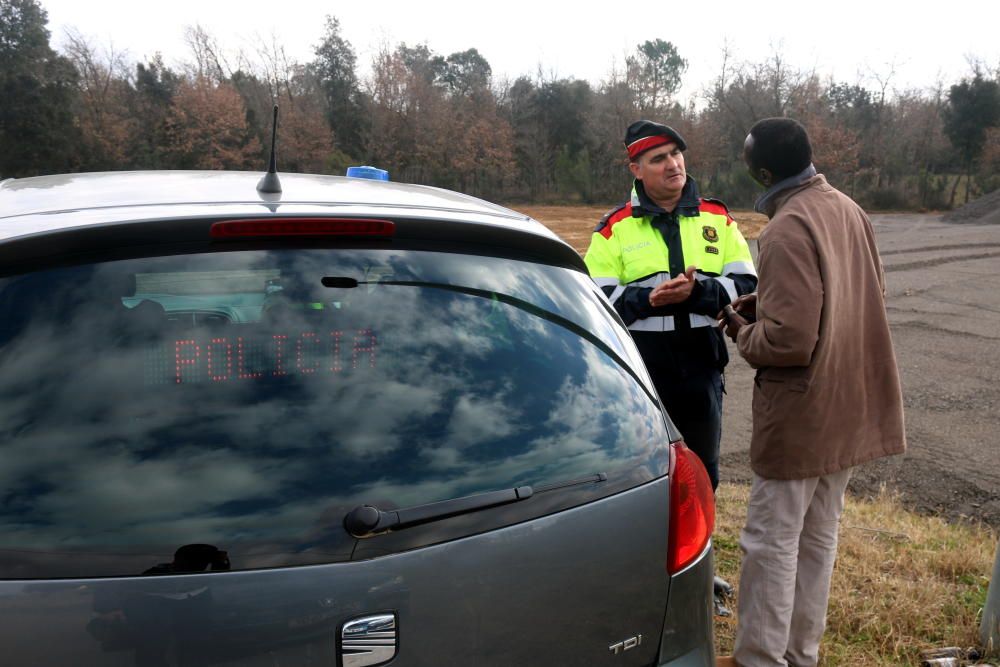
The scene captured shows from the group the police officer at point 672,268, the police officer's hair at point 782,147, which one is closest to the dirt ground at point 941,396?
the police officer at point 672,268

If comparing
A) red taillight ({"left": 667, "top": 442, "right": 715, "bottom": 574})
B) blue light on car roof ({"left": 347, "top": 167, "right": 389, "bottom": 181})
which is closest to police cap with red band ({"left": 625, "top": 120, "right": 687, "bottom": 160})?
blue light on car roof ({"left": 347, "top": 167, "right": 389, "bottom": 181})

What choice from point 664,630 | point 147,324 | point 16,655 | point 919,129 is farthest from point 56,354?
point 919,129

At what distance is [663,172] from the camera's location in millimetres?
3600

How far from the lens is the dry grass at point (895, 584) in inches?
133

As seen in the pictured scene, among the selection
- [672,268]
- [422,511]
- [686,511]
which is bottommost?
[686,511]

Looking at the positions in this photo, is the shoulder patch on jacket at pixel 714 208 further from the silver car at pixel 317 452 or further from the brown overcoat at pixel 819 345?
the silver car at pixel 317 452

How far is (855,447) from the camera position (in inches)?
Result: 116

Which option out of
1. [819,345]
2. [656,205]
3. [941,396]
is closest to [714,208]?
[656,205]

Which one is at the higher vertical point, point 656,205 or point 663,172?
point 663,172

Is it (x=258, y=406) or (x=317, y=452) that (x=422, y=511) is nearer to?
(x=317, y=452)

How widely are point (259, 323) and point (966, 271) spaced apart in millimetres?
20240

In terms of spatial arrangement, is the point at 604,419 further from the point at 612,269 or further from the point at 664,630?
the point at 612,269

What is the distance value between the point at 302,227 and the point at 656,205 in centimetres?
231

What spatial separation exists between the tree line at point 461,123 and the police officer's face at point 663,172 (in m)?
46.4
